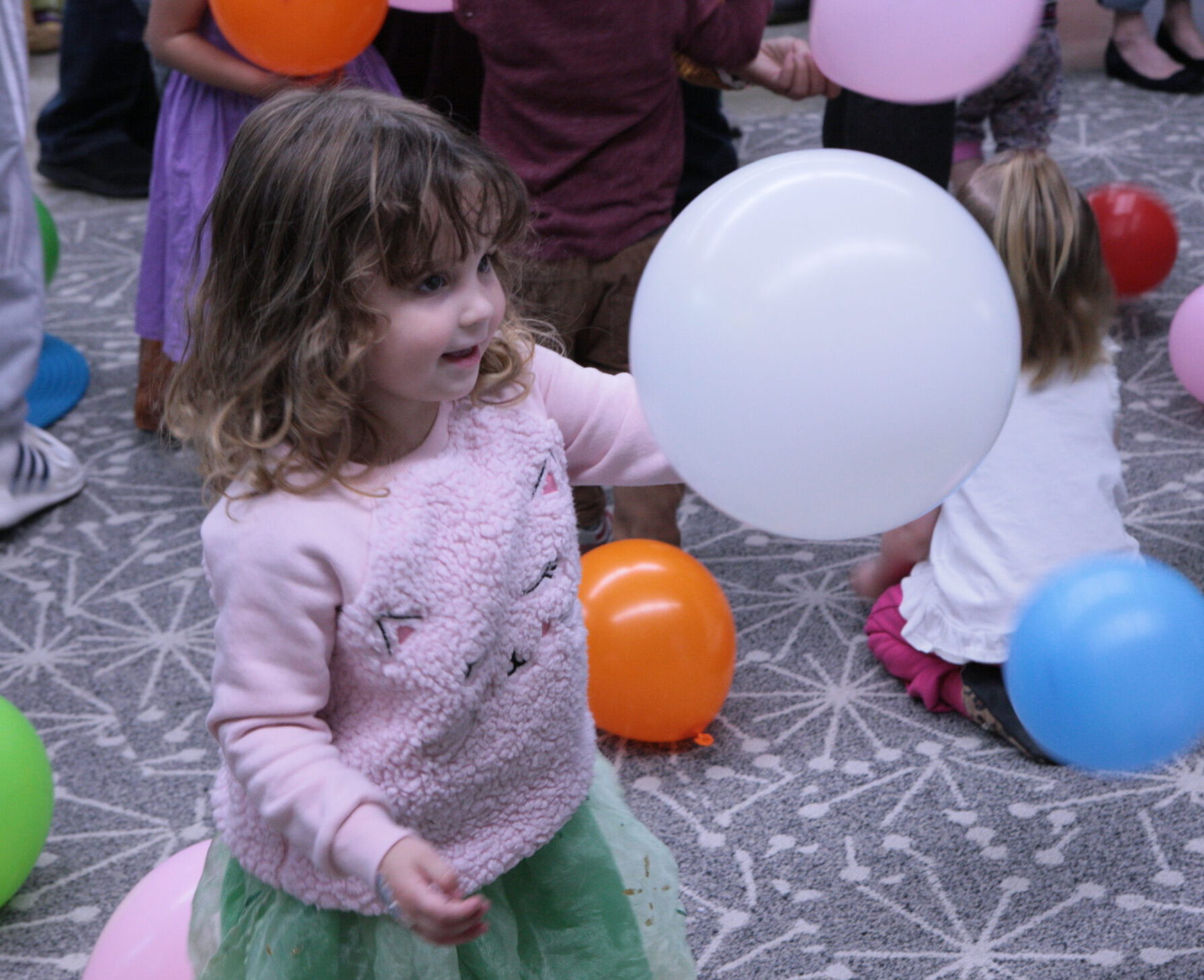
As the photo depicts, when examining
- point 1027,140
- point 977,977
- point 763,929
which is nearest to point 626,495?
point 763,929

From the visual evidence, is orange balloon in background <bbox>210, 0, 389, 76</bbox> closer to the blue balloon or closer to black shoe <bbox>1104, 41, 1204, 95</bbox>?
the blue balloon

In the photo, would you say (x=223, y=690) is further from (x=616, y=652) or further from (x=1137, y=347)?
(x=1137, y=347)

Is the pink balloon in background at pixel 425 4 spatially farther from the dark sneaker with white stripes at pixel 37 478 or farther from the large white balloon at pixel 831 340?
the large white balloon at pixel 831 340

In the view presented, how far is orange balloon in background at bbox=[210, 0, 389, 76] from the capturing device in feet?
6.02

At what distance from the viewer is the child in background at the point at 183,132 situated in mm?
2039

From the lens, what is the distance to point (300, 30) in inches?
72.9

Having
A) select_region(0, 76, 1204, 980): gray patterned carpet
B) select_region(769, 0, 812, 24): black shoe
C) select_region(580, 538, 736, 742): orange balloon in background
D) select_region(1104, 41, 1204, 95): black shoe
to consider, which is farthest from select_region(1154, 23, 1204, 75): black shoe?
select_region(580, 538, 736, 742): orange balloon in background

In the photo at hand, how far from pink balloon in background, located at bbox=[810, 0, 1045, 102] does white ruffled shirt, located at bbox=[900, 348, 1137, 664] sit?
38 cm

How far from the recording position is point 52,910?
4.93ft

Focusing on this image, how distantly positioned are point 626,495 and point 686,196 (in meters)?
1.16

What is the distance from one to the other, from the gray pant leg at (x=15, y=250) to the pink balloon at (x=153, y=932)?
1.16 m

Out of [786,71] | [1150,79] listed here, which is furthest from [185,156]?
[1150,79]

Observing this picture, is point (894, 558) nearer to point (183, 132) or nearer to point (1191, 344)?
point (1191, 344)

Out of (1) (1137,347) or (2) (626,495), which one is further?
(1) (1137,347)
